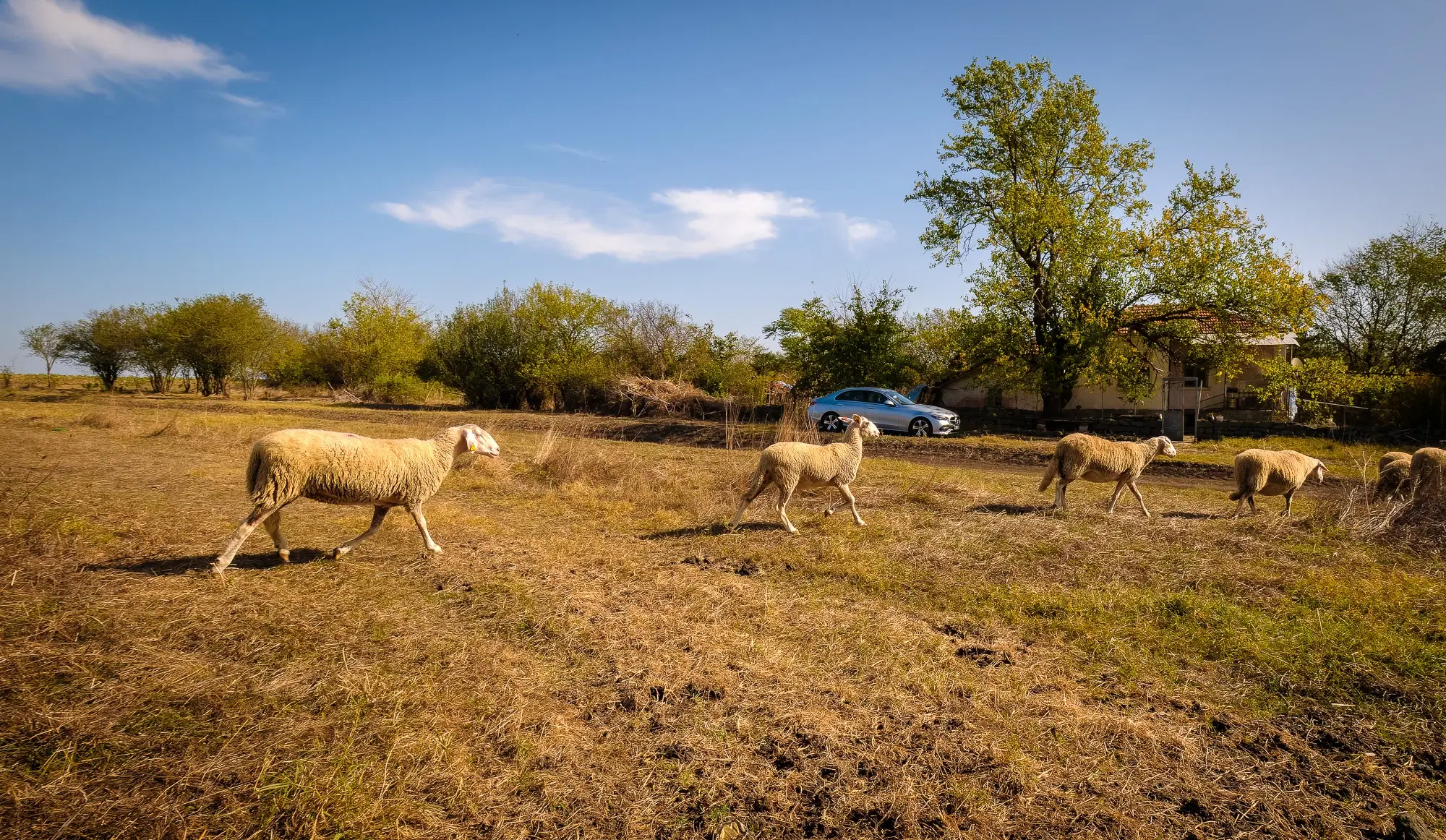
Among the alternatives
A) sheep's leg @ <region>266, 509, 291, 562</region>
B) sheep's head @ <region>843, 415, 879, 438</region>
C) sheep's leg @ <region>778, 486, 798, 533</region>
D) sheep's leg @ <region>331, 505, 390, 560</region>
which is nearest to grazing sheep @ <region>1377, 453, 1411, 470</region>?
sheep's head @ <region>843, 415, 879, 438</region>

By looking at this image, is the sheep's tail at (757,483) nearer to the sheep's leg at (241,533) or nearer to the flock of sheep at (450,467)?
the flock of sheep at (450,467)

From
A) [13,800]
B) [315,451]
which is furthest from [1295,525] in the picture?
[13,800]

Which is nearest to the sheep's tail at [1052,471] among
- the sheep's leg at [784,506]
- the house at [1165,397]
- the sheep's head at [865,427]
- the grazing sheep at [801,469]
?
the sheep's head at [865,427]

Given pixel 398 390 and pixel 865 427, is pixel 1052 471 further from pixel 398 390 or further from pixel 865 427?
pixel 398 390

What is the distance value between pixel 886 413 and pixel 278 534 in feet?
57.6

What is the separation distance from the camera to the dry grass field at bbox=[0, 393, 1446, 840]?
3270 mm

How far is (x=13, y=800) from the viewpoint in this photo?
304 centimetres

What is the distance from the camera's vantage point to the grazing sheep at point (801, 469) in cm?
833

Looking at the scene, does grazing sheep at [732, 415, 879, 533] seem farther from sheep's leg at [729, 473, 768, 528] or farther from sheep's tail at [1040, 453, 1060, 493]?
sheep's tail at [1040, 453, 1060, 493]

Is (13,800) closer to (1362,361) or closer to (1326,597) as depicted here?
(1326,597)

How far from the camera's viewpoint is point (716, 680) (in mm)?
4508

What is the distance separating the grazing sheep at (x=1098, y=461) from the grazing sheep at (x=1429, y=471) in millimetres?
2796

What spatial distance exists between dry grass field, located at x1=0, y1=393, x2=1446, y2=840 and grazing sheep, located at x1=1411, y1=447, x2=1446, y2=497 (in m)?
0.91

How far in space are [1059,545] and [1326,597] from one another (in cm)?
230
